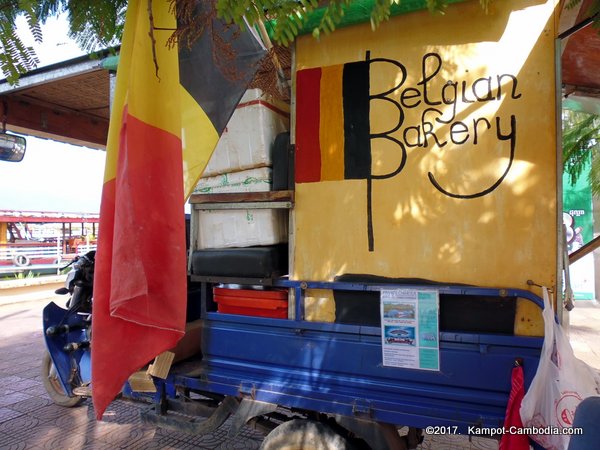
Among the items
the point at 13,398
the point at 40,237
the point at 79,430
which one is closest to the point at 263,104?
the point at 79,430

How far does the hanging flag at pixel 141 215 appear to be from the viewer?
1.68 meters

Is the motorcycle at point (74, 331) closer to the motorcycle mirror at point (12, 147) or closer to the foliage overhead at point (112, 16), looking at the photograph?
the motorcycle mirror at point (12, 147)

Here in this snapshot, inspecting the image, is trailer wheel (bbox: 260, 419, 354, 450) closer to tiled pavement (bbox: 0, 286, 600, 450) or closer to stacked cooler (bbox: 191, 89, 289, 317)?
stacked cooler (bbox: 191, 89, 289, 317)

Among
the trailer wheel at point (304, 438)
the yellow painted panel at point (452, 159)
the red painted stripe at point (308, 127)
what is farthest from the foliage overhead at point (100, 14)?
the trailer wheel at point (304, 438)

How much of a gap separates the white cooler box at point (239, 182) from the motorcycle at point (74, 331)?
61.8 inches

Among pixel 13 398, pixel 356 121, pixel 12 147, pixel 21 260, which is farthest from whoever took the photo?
pixel 21 260

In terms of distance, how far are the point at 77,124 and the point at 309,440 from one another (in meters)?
4.53

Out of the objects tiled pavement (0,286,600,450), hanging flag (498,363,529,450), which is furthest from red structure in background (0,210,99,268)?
hanging flag (498,363,529,450)

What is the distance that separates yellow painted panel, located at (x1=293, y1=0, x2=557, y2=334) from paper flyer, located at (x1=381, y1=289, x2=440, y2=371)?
0.14 meters

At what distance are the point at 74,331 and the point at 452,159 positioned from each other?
3.70 metres

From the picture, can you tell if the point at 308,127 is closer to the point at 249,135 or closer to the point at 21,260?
the point at 249,135

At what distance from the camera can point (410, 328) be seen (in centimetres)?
208

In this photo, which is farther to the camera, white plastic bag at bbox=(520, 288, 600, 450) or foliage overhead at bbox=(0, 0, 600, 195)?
white plastic bag at bbox=(520, 288, 600, 450)

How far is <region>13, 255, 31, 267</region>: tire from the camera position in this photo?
14836mm
